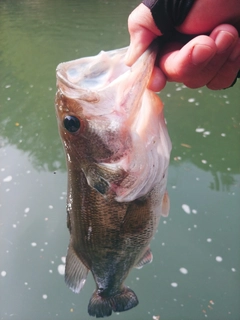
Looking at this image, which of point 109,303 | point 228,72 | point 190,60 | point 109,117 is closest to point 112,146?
point 109,117

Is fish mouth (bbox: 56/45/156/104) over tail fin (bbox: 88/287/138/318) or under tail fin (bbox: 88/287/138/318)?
over

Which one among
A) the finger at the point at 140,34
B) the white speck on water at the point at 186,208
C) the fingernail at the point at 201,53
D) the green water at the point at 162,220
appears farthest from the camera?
the white speck on water at the point at 186,208

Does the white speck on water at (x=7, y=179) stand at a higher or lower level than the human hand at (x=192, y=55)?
lower

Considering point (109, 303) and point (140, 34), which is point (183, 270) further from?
point (140, 34)

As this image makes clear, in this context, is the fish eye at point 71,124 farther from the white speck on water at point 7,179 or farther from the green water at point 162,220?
the white speck on water at point 7,179

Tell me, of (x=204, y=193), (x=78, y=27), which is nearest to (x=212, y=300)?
(x=204, y=193)

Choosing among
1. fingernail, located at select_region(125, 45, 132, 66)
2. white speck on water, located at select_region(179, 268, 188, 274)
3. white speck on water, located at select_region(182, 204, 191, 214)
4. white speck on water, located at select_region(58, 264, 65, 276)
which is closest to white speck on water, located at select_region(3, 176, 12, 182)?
white speck on water, located at select_region(58, 264, 65, 276)

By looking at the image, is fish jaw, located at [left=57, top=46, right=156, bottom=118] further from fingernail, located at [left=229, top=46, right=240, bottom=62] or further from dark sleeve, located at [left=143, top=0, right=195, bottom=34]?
fingernail, located at [left=229, top=46, right=240, bottom=62]

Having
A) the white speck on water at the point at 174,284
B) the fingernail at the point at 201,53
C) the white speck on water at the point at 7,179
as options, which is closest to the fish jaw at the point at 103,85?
the fingernail at the point at 201,53
